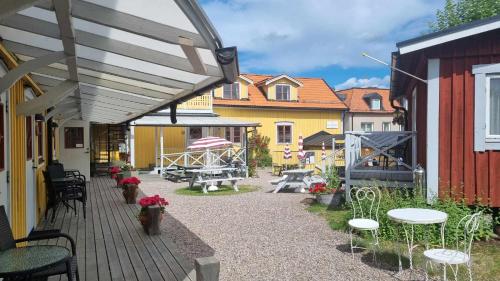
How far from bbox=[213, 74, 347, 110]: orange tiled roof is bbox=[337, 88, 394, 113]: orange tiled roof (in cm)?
357

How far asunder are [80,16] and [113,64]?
64.2 inches

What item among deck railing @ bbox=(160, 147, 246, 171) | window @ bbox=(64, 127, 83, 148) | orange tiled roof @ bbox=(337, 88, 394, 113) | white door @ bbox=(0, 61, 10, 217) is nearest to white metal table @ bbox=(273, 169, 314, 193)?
deck railing @ bbox=(160, 147, 246, 171)

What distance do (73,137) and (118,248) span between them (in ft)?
32.0

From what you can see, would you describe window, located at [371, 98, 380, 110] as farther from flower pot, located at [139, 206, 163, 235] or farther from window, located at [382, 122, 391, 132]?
flower pot, located at [139, 206, 163, 235]

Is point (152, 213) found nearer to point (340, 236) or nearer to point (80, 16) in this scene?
point (340, 236)

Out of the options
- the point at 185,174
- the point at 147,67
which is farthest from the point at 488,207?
the point at 185,174

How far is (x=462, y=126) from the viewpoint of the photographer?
6820 mm

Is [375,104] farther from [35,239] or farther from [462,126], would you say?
[35,239]

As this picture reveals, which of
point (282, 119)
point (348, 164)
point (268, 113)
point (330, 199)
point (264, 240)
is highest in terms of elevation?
point (268, 113)

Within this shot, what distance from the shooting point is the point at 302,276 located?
16.1ft

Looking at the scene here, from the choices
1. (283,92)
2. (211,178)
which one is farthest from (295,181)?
(283,92)

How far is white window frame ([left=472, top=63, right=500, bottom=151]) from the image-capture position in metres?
6.62

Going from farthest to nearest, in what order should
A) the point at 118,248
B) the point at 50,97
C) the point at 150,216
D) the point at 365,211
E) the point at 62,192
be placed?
1. the point at 62,192
2. the point at 365,211
3. the point at 150,216
4. the point at 118,248
5. the point at 50,97

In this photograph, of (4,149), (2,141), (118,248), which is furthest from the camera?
(118,248)
